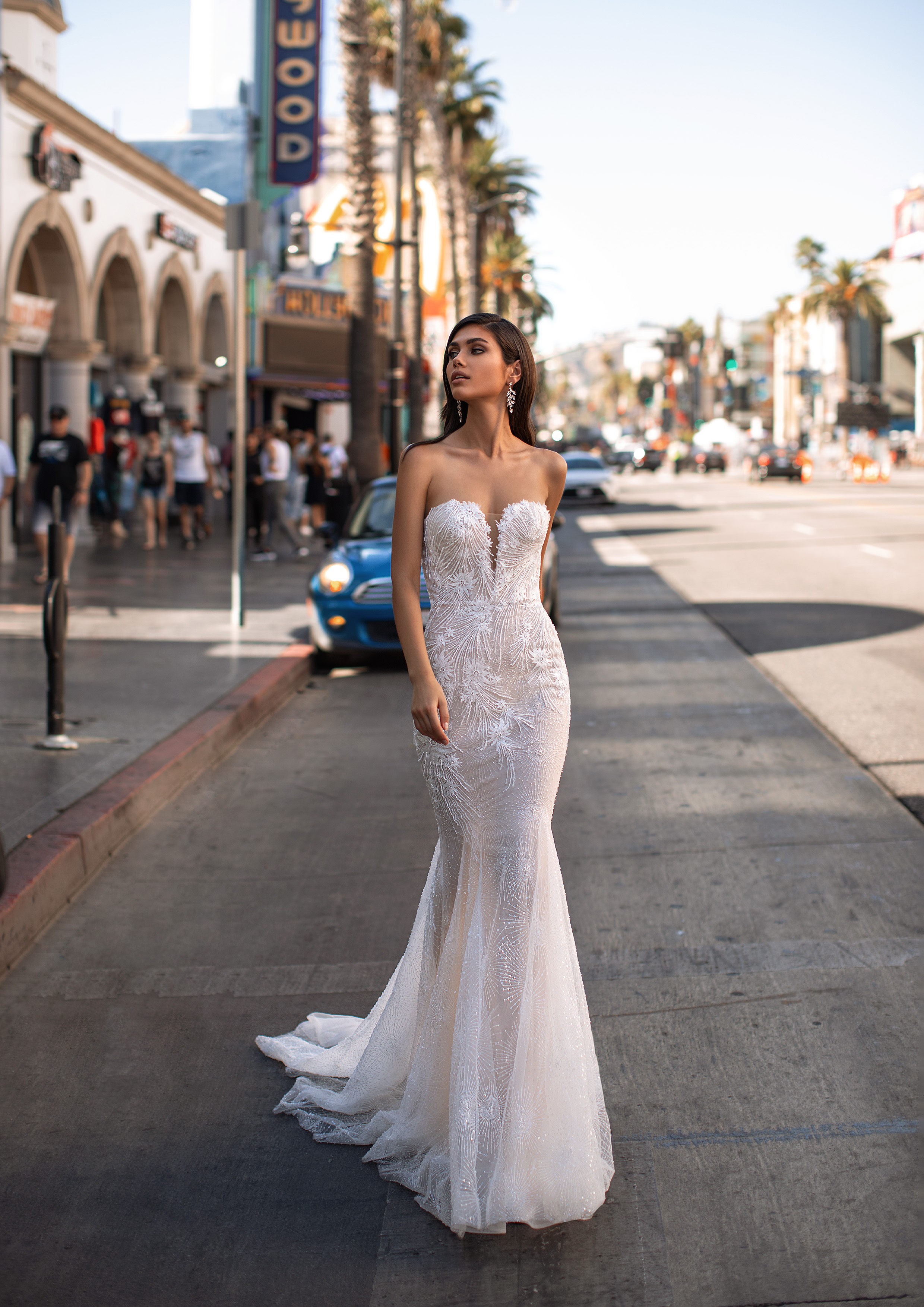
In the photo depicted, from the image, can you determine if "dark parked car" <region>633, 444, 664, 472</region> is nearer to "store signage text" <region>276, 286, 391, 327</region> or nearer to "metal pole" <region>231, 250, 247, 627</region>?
"store signage text" <region>276, 286, 391, 327</region>

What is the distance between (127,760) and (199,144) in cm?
2925

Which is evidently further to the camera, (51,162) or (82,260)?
(82,260)

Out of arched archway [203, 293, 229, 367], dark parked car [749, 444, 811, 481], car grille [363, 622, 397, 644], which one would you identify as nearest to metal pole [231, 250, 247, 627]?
car grille [363, 622, 397, 644]

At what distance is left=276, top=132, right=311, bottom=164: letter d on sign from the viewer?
27.8m

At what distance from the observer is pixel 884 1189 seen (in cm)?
317

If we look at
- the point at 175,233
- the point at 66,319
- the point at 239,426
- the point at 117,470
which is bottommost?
the point at 239,426

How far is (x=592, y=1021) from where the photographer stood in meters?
4.24

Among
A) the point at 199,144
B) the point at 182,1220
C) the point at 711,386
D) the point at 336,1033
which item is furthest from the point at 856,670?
the point at 711,386

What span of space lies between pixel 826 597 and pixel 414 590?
13.0m

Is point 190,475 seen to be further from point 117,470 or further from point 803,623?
point 803,623

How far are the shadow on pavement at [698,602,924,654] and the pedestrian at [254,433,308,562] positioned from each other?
6911mm

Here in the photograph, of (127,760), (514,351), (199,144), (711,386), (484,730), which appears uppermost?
(711,386)

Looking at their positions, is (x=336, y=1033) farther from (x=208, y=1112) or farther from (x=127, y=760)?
(x=127, y=760)

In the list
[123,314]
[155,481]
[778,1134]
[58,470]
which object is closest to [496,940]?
[778,1134]
